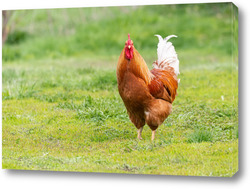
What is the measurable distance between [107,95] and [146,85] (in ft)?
4.70

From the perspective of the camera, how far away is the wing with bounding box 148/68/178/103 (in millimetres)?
5848

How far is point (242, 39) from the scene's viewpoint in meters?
5.65

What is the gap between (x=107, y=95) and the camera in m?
7.09

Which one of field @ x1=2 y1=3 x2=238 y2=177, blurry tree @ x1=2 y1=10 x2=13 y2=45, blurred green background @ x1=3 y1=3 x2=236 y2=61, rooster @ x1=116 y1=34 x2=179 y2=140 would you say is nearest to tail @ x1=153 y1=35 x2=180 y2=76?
rooster @ x1=116 y1=34 x2=179 y2=140

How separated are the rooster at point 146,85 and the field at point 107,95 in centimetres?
35

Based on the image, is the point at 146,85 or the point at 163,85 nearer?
the point at 146,85

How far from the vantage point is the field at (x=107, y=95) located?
582 cm

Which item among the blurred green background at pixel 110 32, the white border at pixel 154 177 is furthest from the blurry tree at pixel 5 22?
the white border at pixel 154 177

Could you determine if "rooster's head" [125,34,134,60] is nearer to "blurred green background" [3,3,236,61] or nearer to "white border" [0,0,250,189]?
"white border" [0,0,250,189]

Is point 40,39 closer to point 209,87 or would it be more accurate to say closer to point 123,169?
point 209,87

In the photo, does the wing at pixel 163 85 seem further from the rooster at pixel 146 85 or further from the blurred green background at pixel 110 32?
the blurred green background at pixel 110 32

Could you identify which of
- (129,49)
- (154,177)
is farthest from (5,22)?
(154,177)

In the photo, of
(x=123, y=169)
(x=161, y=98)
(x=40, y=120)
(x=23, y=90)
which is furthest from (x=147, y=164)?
(x=23, y=90)

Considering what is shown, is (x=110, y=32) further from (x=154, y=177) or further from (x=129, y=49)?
(x=154, y=177)
